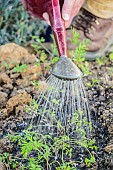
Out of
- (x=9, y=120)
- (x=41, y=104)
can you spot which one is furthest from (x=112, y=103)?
(x=9, y=120)

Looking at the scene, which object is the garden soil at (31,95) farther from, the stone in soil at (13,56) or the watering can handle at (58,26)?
the watering can handle at (58,26)

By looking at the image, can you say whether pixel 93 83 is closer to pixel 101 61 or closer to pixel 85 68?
pixel 85 68

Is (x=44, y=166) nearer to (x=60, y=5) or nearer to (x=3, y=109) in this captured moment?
(x=3, y=109)

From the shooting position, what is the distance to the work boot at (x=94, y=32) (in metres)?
3.31

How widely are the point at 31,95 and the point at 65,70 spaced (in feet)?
1.88

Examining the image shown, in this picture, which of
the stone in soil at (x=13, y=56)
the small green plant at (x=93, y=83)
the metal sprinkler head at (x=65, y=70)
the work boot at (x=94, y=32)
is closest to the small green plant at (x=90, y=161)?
the metal sprinkler head at (x=65, y=70)

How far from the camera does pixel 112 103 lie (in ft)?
8.43

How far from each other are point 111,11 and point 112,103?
75 centimetres

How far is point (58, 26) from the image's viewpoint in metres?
2.20

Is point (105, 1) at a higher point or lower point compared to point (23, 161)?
higher

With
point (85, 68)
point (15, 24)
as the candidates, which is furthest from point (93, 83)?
point (15, 24)

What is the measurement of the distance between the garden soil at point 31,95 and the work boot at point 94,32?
0.17 meters

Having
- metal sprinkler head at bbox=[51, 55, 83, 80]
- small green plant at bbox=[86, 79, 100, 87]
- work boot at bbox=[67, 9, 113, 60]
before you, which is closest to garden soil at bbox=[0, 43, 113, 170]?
small green plant at bbox=[86, 79, 100, 87]

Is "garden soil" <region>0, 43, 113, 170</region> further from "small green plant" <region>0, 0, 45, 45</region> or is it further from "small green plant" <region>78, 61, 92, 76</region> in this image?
"small green plant" <region>0, 0, 45, 45</region>
